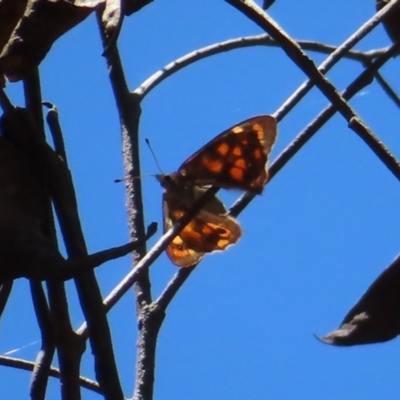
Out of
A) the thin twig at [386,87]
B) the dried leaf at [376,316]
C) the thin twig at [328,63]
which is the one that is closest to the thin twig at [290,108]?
the thin twig at [328,63]

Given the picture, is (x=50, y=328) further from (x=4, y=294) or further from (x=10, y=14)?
(x=10, y=14)

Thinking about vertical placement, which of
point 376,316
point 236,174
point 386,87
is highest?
point 386,87

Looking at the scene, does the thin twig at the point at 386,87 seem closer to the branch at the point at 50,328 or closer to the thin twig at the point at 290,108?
the thin twig at the point at 290,108

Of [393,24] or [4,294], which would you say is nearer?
[4,294]

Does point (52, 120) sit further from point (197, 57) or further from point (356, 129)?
point (197, 57)

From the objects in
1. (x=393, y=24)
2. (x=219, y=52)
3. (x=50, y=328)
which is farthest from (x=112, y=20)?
(x=219, y=52)

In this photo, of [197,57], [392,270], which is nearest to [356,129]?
[392,270]

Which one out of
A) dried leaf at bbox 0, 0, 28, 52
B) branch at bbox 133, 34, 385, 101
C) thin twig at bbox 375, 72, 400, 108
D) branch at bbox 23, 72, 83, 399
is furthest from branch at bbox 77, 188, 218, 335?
thin twig at bbox 375, 72, 400, 108
